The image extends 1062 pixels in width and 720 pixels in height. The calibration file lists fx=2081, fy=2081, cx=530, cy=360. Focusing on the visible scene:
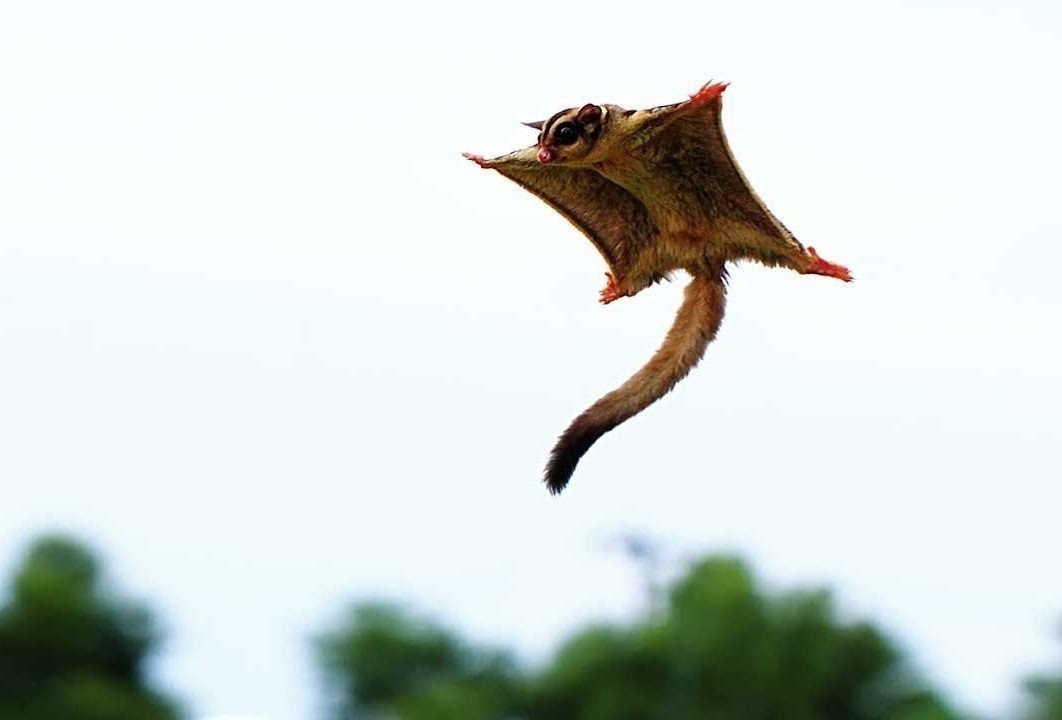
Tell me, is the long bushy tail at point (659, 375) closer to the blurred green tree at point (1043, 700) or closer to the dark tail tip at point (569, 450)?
the dark tail tip at point (569, 450)

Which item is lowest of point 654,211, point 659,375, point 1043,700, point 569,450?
point 569,450

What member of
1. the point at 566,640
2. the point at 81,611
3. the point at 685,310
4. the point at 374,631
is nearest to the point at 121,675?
the point at 81,611

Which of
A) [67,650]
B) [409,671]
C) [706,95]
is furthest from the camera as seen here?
[409,671]

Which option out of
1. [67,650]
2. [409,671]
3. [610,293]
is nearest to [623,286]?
[610,293]

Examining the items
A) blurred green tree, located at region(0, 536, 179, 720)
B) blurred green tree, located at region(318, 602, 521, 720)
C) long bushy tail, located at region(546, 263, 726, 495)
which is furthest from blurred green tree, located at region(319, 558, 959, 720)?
long bushy tail, located at region(546, 263, 726, 495)

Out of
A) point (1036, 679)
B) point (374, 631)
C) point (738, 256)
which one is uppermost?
point (374, 631)

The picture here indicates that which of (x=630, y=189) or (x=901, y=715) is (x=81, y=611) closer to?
(x=901, y=715)

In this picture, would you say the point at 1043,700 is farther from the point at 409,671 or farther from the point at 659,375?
the point at 659,375
